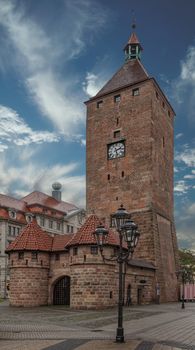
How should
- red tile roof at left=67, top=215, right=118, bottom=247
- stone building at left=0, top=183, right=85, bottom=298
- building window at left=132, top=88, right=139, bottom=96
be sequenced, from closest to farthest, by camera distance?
red tile roof at left=67, top=215, right=118, bottom=247 → building window at left=132, top=88, right=139, bottom=96 → stone building at left=0, top=183, right=85, bottom=298

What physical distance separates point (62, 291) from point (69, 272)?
97.3 inches

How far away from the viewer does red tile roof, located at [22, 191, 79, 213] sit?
68.3 meters

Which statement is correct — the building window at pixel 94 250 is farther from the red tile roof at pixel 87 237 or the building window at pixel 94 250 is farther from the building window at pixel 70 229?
the building window at pixel 70 229

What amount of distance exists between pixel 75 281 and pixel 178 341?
17.9 meters

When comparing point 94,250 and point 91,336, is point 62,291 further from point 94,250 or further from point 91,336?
point 91,336

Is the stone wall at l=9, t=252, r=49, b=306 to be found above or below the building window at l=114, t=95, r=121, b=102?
below

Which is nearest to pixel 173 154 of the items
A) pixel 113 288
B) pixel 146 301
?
pixel 146 301

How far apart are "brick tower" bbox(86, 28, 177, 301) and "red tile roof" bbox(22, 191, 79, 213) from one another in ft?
71.2

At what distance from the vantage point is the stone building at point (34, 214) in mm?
57844

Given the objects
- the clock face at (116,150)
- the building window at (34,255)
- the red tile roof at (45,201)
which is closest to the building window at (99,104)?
the clock face at (116,150)

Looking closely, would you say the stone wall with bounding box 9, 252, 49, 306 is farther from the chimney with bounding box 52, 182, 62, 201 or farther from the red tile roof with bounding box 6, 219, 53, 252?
the chimney with bounding box 52, 182, 62, 201

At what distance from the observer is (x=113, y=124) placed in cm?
4800

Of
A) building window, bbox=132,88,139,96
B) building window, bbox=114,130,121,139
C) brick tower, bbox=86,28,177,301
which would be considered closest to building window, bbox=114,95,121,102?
brick tower, bbox=86,28,177,301

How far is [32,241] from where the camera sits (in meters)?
34.5
